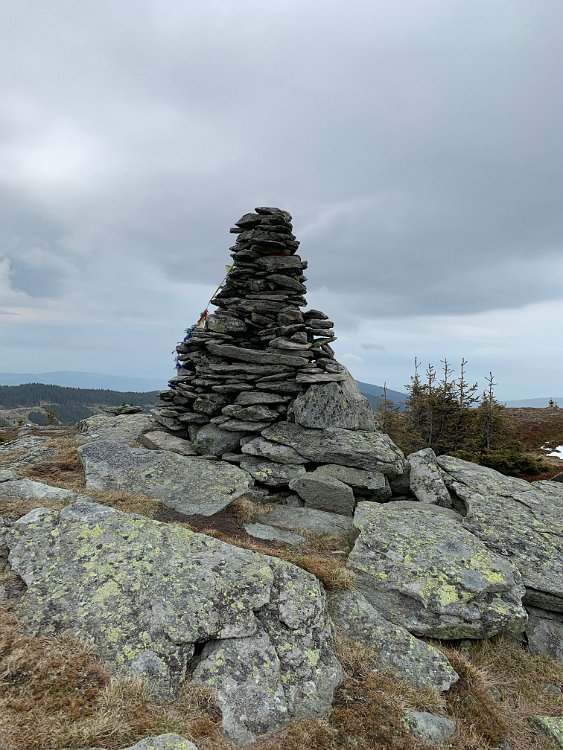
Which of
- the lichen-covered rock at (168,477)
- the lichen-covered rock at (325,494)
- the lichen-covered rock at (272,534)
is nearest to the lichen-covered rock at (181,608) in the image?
the lichen-covered rock at (272,534)

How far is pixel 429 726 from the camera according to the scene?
6844mm

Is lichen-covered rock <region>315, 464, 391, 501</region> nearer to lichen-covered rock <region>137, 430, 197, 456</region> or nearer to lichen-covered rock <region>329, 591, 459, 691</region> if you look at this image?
lichen-covered rock <region>137, 430, 197, 456</region>

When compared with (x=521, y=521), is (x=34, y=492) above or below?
above

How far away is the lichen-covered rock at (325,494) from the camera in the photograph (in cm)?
1463

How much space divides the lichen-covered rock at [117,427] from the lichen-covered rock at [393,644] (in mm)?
12911

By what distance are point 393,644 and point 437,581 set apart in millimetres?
2138

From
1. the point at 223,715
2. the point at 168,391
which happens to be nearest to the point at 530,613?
the point at 223,715

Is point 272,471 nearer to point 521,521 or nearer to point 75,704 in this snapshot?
point 521,521

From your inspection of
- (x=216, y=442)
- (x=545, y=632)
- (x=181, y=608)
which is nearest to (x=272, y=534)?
(x=181, y=608)

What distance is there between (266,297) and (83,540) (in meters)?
12.7

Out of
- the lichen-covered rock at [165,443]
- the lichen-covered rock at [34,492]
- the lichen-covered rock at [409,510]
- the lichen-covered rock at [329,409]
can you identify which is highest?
the lichen-covered rock at [329,409]

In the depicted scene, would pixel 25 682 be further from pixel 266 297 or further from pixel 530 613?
pixel 266 297

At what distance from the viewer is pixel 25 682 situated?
5.94m

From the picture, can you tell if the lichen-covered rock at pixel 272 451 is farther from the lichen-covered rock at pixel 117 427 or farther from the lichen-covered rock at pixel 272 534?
the lichen-covered rock at pixel 117 427
